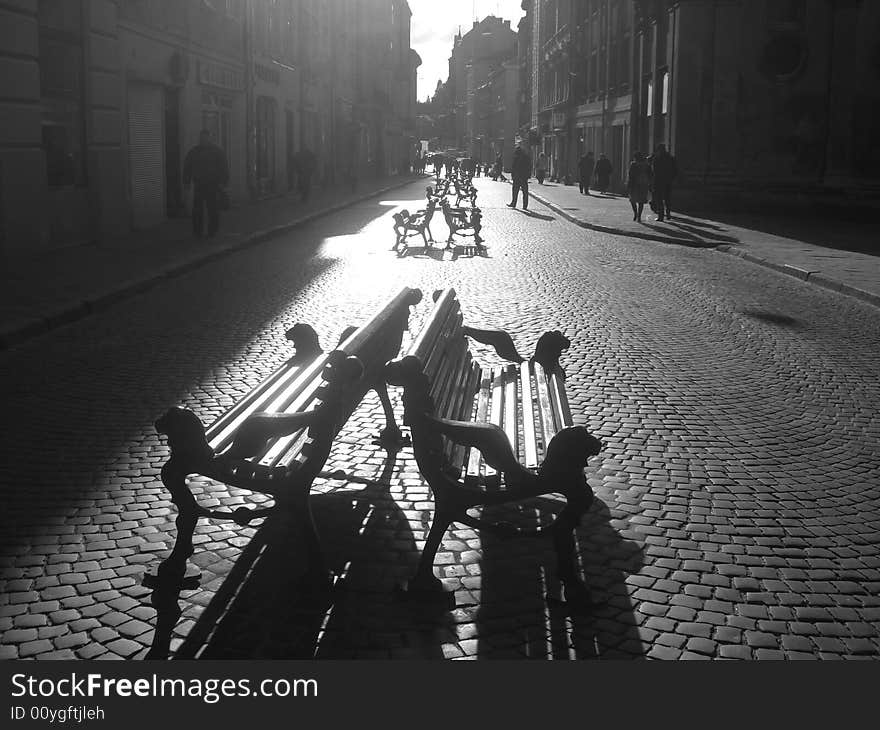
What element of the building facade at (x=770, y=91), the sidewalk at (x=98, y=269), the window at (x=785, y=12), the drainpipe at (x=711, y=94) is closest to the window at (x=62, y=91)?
the sidewalk at (x=98, y=269)

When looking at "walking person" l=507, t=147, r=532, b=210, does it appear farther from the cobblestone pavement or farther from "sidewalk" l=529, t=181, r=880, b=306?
the cobblestone pavement

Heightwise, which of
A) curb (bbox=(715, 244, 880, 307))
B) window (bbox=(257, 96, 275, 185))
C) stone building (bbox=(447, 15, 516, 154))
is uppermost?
stone building (bbox=(447, 15, 516, 154))

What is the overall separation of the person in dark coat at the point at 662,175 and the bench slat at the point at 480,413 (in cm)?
2048

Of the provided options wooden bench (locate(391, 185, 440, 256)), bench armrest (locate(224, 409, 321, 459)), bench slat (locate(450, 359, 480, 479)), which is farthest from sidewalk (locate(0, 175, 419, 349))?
bench armrest (locate(224, 409, 321, 459))

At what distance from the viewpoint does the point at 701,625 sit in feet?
12.2

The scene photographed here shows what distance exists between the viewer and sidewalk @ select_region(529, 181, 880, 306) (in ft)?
48.1

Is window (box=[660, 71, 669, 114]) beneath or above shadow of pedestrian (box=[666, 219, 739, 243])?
above

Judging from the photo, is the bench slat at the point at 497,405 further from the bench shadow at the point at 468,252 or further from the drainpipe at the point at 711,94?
the drainpipe at the point at 711,94

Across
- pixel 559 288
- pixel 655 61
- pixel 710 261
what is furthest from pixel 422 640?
pixel 655 61

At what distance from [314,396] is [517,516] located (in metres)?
1.02

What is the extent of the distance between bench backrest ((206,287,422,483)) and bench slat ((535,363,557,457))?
791 mm

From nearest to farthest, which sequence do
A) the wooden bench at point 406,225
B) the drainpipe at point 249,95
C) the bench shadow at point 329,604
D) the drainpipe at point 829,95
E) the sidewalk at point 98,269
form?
the bench shadow at point 329,604
the sidewalk at point 98,269
the wooden bench at point 406,225
the drainpipe at point 249,95
the drainpipe at point 829,95

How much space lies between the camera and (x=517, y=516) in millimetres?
4855

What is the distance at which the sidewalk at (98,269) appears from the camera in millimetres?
10141
